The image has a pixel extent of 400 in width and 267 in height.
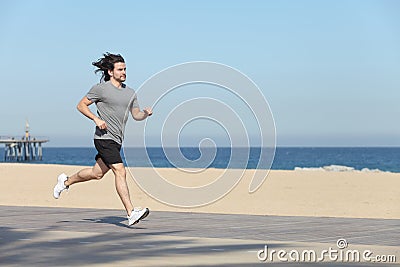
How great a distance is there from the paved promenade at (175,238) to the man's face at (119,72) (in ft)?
5.64

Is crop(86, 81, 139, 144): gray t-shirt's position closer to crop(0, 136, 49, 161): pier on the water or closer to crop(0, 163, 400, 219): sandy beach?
crop(0, 163, 400, 219): sandy beach

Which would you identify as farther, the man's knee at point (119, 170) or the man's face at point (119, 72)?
the man's face at point (119, 72)

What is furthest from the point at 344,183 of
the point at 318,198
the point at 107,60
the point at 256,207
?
the point at 107,60

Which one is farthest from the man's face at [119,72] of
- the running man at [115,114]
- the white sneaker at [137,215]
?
the white sneaker at [137,215]

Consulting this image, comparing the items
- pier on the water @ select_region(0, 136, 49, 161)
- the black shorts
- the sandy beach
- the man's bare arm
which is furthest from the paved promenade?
pier on the water @ select_region(0, 136, 49, 161)

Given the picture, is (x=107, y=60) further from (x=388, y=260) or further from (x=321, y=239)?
(x=388, y=260)

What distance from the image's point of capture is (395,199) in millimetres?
23000

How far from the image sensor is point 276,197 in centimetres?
2384

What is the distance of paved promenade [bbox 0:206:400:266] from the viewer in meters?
7.27

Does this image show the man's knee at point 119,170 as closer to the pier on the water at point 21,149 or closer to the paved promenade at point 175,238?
the paved promenade at point 175,238

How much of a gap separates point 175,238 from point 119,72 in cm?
231

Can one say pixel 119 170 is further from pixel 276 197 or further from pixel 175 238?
pixel 276 197

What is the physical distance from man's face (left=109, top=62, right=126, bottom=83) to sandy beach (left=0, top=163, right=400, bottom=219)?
672cm

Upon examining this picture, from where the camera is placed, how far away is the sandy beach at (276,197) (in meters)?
18.6
